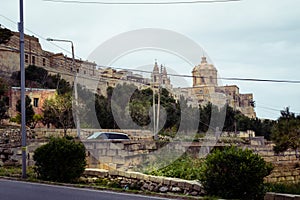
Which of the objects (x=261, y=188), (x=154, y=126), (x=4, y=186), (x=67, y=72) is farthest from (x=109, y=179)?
(x=67, y=72)

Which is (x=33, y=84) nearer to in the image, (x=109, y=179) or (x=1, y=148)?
(x=1, y=148)

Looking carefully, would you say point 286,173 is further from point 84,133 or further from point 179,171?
point 84,133

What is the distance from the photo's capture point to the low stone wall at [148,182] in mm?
12820

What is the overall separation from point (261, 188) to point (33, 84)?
51.5 meters

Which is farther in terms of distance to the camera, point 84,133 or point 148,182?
point 84,133

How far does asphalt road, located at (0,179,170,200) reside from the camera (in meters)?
10.9

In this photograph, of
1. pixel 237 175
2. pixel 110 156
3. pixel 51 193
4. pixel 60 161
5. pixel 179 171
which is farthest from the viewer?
pixel 110 156

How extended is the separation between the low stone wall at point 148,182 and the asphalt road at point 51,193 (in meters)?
1.95

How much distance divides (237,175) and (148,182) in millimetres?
4331

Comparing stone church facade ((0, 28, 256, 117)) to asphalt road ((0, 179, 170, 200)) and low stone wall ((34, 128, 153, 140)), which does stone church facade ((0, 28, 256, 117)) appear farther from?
asphalt road ((0, 179, 170, 200))

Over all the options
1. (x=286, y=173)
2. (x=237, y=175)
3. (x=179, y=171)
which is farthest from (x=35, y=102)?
(x=237, y=175)

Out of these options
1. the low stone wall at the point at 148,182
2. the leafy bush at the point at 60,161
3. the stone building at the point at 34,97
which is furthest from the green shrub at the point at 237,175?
the stone building at the point at 34,97

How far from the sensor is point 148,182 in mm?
14508

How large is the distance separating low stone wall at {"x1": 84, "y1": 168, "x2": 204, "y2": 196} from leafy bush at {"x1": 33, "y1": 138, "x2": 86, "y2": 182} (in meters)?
1.16
